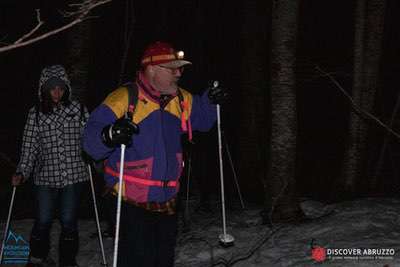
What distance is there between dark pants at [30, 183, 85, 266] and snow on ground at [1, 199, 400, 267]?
2.61 feet

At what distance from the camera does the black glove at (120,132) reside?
3.81 m

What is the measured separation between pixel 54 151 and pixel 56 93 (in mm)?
648

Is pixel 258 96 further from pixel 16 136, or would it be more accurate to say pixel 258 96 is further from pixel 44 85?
pixel 16 136

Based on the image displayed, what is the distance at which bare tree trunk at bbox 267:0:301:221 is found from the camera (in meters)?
6.68

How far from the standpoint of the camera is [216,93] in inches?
208

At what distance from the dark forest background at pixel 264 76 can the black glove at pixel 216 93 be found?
4.94 ft

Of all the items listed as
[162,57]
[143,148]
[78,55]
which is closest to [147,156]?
[143,148]

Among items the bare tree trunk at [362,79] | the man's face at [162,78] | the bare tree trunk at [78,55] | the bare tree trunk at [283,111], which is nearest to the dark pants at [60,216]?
the man's face at [162,78]

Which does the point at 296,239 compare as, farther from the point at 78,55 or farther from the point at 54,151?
the point at 78,55

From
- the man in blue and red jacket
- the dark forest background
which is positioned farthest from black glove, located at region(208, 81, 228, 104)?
the dark forest background
